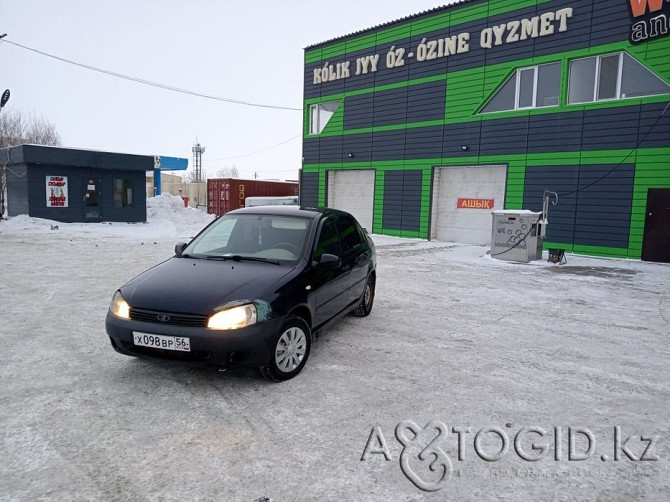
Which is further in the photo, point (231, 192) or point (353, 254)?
point (231, 192)

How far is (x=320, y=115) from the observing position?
2366 centimetres

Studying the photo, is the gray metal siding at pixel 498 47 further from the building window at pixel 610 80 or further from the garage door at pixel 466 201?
the garage door at pixel 466 201

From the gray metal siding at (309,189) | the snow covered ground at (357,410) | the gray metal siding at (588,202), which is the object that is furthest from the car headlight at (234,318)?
the gray metal siding at (309,189)

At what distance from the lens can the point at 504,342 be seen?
566 cm

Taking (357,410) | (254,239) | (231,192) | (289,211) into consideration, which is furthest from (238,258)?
(231,192)

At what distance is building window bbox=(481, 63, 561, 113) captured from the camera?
619 inches

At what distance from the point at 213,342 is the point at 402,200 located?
1717cm

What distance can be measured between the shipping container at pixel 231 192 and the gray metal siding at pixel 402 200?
521 inches

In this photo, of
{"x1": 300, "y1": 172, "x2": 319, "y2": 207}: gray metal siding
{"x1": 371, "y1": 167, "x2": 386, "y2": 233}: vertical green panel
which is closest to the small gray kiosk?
{"x1": 300, "y1": 172, "x2": 319, "y2": 207}: gray metal siding

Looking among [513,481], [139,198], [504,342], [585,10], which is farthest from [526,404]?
[139,198]

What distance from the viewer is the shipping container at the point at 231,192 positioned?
3128cm

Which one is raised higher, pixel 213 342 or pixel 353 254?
pixel 353 254

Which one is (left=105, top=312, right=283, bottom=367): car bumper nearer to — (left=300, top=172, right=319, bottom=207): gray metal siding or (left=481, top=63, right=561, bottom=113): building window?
(left=481, top=63, right=561, bottom=113): building window

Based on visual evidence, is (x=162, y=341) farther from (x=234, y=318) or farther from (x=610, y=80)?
(x=610, y=80)
